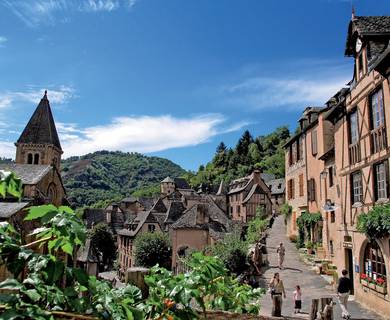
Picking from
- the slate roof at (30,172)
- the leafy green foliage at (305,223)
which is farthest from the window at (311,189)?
the slate roof at (30,172)

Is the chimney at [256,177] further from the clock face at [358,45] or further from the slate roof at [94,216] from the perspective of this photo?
the clock face at [358,45]

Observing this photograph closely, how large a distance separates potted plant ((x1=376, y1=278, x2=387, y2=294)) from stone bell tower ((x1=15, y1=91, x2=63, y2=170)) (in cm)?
3866

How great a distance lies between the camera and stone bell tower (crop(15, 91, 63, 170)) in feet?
142

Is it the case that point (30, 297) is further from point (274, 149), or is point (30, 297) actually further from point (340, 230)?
point (274, 149)

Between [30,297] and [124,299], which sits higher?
[30,297]

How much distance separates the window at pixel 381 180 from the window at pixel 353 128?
2367 millimetres

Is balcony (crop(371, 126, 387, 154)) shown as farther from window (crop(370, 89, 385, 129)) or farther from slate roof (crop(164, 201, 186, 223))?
slate roof (crop(164, 201, 186, 223))

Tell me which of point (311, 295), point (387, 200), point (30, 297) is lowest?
point (311, 295)

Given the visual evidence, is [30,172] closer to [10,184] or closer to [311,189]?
[311,189]

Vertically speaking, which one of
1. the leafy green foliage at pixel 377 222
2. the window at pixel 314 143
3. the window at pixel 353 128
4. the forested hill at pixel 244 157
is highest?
the forested hill at pixel 244 157

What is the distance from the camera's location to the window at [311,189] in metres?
25.2

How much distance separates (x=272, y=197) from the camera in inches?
2562

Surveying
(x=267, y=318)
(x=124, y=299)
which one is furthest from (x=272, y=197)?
(x=124, y=299)

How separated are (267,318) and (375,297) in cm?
939
